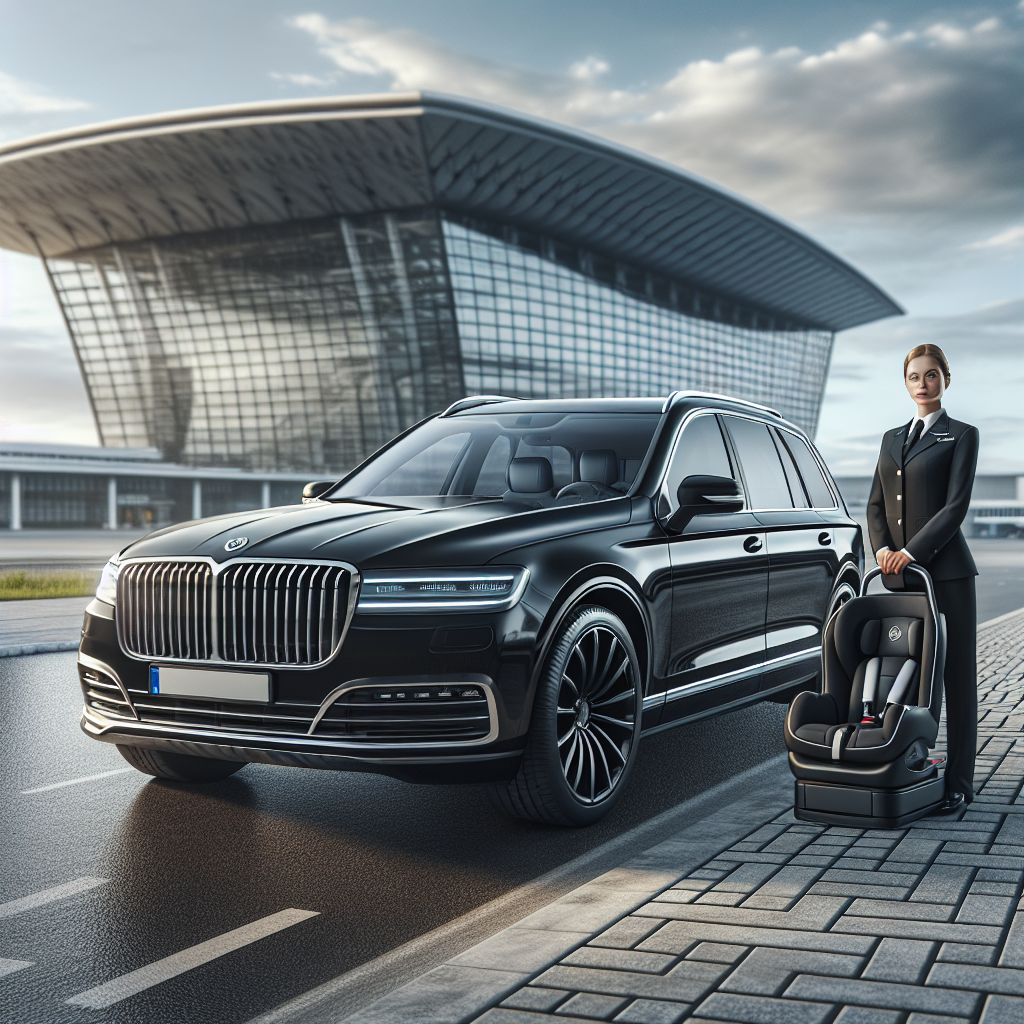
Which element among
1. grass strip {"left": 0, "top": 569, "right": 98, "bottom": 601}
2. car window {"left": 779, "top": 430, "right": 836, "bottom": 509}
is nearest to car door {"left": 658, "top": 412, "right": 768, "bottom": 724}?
car window {"left": 779, "top": 430, "right": 836, "bottom": 509}

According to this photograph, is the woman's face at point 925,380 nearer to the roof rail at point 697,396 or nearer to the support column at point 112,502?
the roof rail at point 697,396

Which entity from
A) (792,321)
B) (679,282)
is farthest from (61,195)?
(792,321)

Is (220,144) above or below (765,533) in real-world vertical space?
above

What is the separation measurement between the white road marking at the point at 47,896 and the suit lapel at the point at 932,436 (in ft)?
12.1

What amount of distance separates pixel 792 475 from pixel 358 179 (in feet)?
169

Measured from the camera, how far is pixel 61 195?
60031mm

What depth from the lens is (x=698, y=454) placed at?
604 cm

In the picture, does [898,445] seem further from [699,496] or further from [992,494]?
[992,494]

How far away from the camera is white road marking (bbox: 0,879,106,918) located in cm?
379

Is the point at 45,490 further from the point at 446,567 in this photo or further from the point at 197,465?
the point at 446,567

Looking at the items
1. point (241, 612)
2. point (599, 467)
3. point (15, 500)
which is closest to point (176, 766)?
point (241, 612)

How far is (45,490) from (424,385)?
22.2 metres

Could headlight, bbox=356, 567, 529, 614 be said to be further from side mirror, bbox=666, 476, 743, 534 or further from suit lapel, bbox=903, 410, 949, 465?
suit lapel, bbox=903, 410, 949, 465

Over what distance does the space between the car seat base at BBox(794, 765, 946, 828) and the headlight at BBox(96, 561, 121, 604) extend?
2981mm
